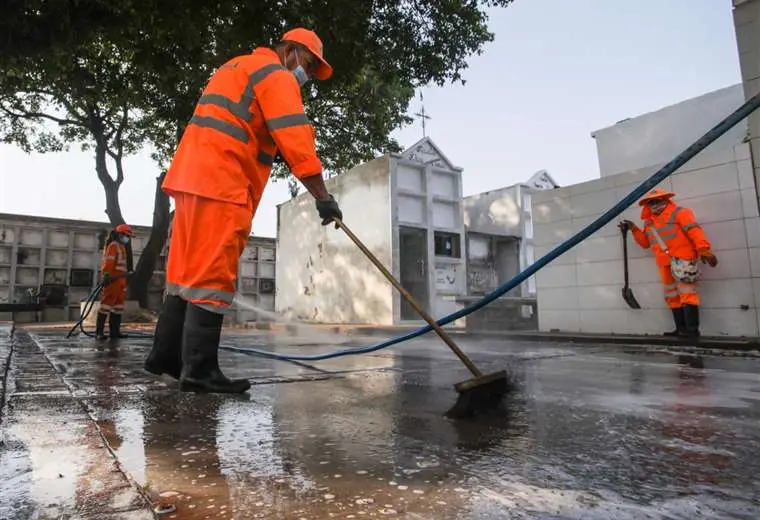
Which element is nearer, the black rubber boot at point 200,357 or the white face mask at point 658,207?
the black rubber boot at point 200,357

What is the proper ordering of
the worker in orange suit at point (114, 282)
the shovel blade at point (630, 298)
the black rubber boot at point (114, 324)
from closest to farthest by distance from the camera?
1. the shovel blade at point (630, 298)
2. the black rubber boot at point (114, 324)
3. the worker in orange suit at point (114, 282)

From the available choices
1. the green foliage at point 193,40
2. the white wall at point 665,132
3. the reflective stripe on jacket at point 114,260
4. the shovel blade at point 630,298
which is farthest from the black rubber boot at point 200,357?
the white wall at point 665,132

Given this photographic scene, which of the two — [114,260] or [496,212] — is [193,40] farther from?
[496,212]

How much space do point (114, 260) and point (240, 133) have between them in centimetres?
542

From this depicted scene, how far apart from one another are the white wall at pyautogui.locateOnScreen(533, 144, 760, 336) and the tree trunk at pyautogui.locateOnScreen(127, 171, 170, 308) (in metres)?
10.5

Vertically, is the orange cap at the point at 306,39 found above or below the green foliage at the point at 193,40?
below

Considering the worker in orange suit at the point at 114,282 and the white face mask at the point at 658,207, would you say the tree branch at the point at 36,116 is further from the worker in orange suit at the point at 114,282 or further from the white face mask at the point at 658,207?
the white face mask at the point at 658,207

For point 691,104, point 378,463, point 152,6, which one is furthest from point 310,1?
point 691,104

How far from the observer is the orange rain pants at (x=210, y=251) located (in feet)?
7.07

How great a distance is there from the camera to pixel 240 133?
89.3 inches

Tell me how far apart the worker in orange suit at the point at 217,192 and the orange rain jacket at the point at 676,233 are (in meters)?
4.40

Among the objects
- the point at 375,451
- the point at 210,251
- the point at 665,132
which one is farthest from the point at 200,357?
the point at 665,132

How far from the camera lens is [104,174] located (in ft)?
46.2

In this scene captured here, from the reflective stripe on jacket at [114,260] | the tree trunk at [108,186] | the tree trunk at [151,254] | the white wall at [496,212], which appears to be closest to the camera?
the reflective stripe on jacket at [114,260]
